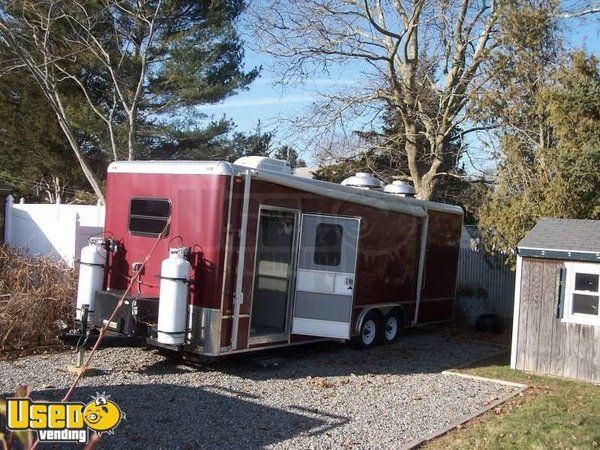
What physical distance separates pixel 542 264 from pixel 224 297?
500 centimetres

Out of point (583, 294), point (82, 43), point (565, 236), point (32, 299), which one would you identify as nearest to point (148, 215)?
point (32, 299)

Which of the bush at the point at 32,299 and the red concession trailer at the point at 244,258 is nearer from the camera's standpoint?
the red concession trailer at the point at 244,258

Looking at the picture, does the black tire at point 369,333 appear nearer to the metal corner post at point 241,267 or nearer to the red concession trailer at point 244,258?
the red concession trailer at point 244,258

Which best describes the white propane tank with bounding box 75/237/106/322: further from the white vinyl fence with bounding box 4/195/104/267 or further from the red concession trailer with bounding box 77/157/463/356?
the white vinyl fence with bounding box 4/195/104/267

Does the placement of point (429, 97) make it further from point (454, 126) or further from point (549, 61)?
point (549, 61)

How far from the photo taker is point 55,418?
12.5ft

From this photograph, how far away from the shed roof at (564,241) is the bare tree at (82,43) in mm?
10757

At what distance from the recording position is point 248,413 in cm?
695

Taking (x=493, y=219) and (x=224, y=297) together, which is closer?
(x=224, y=297)

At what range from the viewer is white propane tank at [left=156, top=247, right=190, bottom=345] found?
8055mm

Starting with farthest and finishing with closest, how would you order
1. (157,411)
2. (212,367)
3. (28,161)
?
(28,161)
(212,367)
(157,411)

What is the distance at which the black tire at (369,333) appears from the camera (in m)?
11.3

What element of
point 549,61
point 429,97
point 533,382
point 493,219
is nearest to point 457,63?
point 429,97

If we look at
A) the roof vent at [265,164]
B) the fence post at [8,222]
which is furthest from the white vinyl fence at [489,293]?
the fence post at [8,222]
